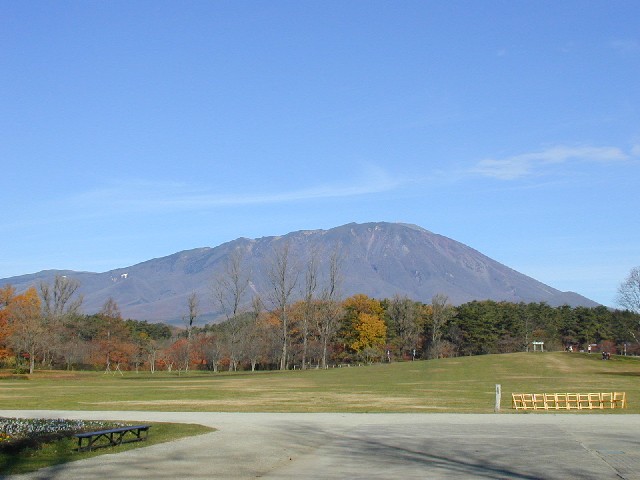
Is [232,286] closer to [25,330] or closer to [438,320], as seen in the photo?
[25,330]

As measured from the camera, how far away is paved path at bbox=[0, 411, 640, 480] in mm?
13562

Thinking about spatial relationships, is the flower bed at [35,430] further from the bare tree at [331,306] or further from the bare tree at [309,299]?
the bare tree at [331,306]

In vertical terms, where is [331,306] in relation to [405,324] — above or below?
above

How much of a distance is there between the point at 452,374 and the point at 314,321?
35407 mm

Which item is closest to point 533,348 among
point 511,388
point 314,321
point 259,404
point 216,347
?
point 314,321

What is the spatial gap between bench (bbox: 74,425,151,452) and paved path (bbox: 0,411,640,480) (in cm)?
99

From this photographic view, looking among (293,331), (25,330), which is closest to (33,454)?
(25,330)

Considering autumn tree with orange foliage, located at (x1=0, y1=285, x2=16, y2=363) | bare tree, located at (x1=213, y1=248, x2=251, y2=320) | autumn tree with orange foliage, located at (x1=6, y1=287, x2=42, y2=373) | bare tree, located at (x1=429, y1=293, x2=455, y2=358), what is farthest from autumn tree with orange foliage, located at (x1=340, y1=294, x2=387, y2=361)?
autumn tree with orange foliage, located at (x1=0, y1=285, x2=16, y2=363)

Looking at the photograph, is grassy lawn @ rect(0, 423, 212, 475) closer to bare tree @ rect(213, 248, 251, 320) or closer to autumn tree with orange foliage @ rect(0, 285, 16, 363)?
autumn tree with orange foliage @ rect(0, 285, 16, 363)

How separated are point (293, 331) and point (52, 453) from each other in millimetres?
88068

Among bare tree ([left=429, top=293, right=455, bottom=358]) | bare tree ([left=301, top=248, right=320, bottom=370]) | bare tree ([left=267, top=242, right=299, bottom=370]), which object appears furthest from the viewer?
bare tree ([left=429, top=293, right=455, bottom=358])

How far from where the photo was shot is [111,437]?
17.2m

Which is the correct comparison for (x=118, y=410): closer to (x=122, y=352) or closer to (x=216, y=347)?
(x=216, y=347)

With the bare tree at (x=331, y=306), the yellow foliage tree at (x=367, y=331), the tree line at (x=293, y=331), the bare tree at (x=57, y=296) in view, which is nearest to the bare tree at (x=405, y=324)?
the tree line at (x=293, y=331)
